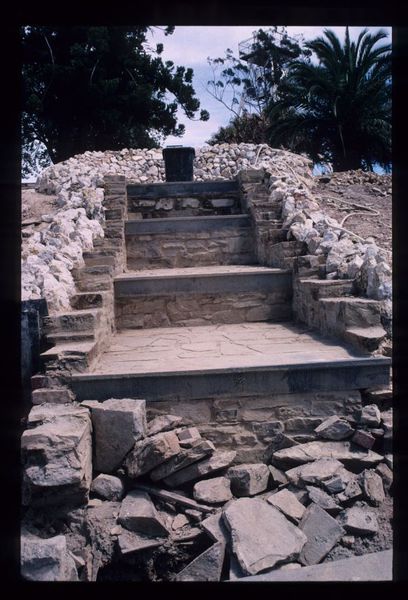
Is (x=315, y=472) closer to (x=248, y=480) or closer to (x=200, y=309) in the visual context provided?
(x=248, y=480)

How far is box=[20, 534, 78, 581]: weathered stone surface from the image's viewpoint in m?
1.88

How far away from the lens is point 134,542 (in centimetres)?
223

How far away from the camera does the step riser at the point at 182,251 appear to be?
532cm

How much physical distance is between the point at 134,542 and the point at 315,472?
0.92 metres

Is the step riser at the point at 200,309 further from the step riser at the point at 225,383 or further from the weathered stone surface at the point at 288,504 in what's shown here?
the weathered stone surface at the point at 288,504

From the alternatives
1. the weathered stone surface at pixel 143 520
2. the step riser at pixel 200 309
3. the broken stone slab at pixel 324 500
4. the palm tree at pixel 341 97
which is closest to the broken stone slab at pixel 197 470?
the weathered stone surface at pixel 143 520

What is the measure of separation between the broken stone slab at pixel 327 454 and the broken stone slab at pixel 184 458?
392 mm

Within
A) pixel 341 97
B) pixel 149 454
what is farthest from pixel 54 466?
pixel 341 97

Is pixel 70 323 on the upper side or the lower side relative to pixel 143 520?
upper

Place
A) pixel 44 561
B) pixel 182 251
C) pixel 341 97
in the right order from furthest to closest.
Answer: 1. pixel 341 97
2. pixel 182 251
3. pixel 44 561

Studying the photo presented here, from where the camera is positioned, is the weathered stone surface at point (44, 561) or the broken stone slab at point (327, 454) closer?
the weathered stone surface at point (44, 561)

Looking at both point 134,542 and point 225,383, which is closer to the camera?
point 134,542

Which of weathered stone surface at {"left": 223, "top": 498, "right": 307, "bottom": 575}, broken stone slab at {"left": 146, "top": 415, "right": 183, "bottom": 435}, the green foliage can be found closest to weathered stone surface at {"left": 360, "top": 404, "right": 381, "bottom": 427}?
weathered stone surface at {"left": 223, "top": 498, "right": 307, "bottom": 575}
